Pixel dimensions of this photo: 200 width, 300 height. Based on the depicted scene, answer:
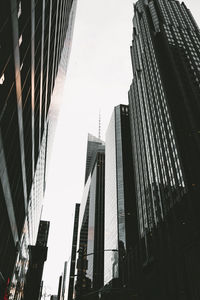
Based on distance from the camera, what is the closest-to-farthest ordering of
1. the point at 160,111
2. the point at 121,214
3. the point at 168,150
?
1. the point at 168,150
2. the point at 160,111
3. the point at 121,214

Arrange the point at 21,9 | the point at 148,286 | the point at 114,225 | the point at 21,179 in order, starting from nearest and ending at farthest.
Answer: the point at 21,9 < the point at 21,179 < the point at 148,286 < the point at 114,225

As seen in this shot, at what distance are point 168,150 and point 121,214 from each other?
Answer: 4977 cm

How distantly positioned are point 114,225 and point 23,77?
330 ft

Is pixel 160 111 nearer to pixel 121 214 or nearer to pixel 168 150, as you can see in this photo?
pixel 168 150

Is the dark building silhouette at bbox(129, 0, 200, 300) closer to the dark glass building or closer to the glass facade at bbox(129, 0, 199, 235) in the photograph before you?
the glass facade at bbox(129, 0, 199, 235)

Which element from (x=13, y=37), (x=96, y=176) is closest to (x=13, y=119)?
(x=13, y=37)

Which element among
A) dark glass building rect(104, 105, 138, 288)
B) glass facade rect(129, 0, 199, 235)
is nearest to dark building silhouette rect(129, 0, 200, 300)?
glass facade rect(129, 0, 199, 235)

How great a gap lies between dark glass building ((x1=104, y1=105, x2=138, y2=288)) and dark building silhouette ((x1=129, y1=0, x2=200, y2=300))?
12.6 metres

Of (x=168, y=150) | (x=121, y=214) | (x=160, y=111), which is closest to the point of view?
(x=168, y=150)

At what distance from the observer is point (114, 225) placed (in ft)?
377

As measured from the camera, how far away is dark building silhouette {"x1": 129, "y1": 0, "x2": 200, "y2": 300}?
4806 centimetres

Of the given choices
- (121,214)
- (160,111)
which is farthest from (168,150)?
(121,214)

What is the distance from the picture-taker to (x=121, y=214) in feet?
360

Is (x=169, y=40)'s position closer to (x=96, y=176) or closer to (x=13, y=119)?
(x=13, y=119)
